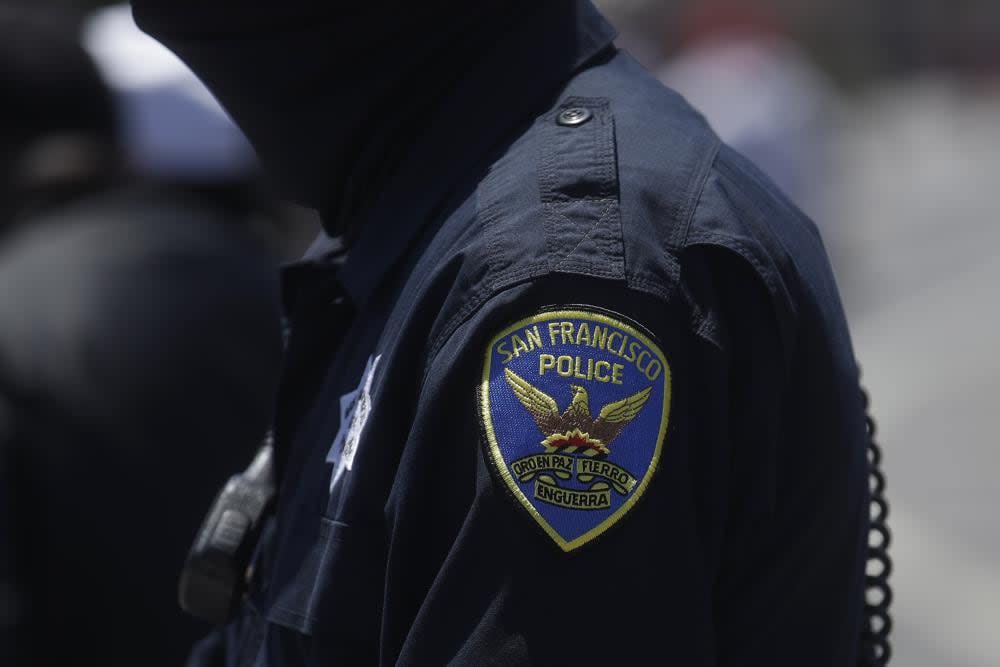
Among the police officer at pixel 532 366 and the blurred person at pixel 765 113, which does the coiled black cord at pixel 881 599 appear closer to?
the police officer at pixel 532 366

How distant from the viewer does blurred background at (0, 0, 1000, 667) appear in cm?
285

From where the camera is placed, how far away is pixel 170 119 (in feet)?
16.7

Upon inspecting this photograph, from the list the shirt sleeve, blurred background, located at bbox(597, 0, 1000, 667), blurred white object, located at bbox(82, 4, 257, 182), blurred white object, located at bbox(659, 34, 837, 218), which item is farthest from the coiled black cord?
blurred white object, located at bbox(659, 34, 837, 218)

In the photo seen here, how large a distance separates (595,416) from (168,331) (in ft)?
6.43

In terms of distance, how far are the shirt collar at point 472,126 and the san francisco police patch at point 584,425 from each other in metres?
0.23

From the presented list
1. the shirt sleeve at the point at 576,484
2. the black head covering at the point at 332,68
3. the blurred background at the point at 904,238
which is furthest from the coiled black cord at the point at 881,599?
the blurred background at the point at 904,238

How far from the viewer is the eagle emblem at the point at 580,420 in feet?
3.82

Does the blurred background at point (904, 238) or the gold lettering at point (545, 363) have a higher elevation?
the blurred background at point (904, 238)

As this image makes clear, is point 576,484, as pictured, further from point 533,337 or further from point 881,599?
point 881,599

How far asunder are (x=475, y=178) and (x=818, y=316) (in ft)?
1.16

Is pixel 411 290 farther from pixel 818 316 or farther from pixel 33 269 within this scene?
pixel 33 269

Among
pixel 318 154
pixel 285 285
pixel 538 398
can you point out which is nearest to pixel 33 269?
pixel 285 285

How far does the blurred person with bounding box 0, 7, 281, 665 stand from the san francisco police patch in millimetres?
1851

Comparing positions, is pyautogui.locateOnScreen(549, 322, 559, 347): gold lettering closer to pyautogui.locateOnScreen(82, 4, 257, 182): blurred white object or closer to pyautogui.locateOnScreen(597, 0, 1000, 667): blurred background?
pyautogui.locateOnScreen(82, 4, 257, 182): blurred white object
